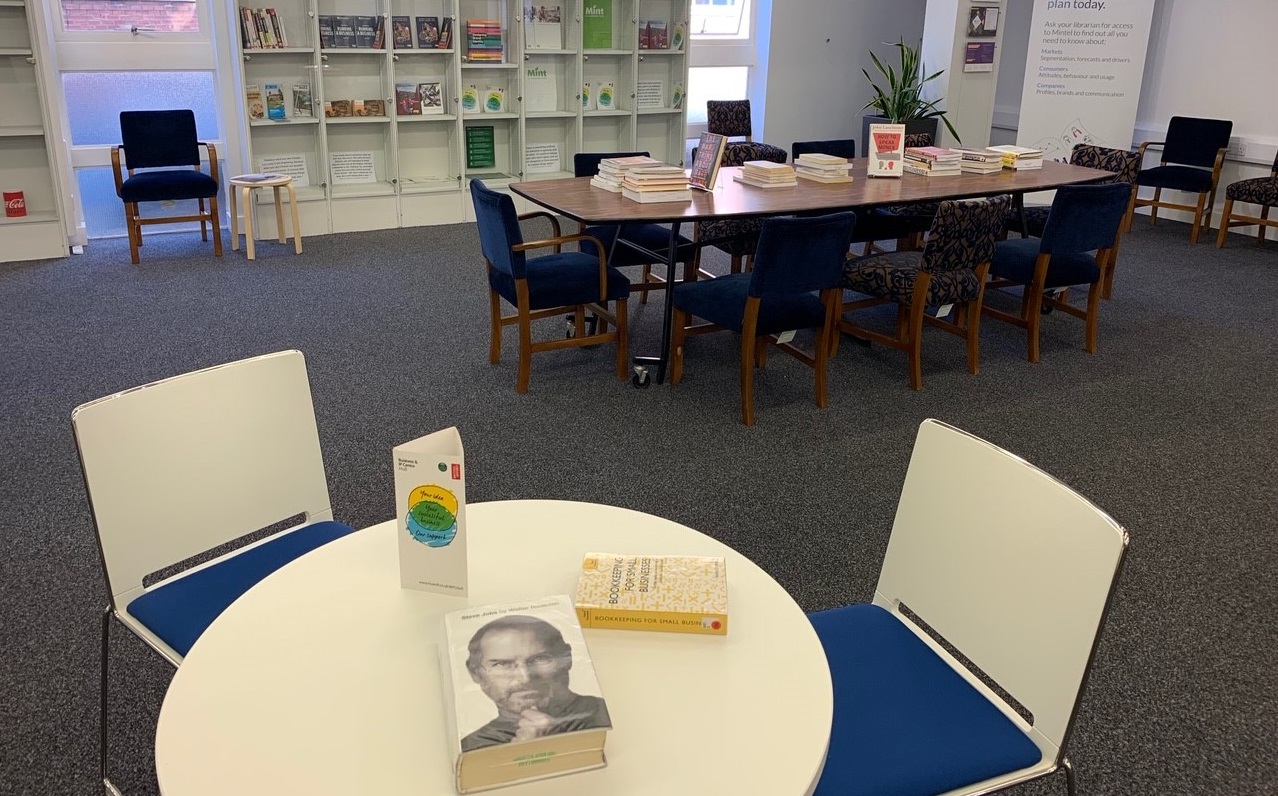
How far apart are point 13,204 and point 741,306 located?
16.2ft

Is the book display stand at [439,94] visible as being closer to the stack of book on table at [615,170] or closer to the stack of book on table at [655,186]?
the stack of book on table at [615,170]

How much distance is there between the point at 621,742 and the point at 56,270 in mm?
6055

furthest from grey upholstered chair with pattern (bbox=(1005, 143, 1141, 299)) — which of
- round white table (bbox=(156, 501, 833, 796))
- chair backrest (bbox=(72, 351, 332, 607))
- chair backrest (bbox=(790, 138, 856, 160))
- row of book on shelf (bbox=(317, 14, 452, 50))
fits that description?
round white table (bbox=(156, 501, 833, 796))

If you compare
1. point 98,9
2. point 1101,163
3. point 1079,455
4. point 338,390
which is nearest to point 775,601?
point 1079,455

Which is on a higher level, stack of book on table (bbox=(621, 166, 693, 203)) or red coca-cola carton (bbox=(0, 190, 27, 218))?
stack of book on table (bbox=(621, 166, 693, 203))

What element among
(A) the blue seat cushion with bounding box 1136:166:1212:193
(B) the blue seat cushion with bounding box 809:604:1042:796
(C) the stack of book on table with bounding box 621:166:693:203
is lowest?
(B) the blue seat cushion with bounding box 809:604:1042:796

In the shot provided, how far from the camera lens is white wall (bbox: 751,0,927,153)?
29.5ft

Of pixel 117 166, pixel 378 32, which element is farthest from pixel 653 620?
pixel 378 32

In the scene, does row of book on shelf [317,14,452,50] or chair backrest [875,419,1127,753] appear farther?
→ row of book on shelf [317,14,452,50]

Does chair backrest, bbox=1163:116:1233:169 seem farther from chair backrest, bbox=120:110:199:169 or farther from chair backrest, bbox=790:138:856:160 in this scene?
chair backrest, bbox=120:110:199:169

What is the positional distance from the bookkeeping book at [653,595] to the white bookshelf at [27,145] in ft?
19.7

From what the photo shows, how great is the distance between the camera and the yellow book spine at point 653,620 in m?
1.45

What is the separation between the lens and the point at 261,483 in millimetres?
2098

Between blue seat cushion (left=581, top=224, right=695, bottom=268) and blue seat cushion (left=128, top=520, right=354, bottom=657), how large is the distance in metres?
2.74
